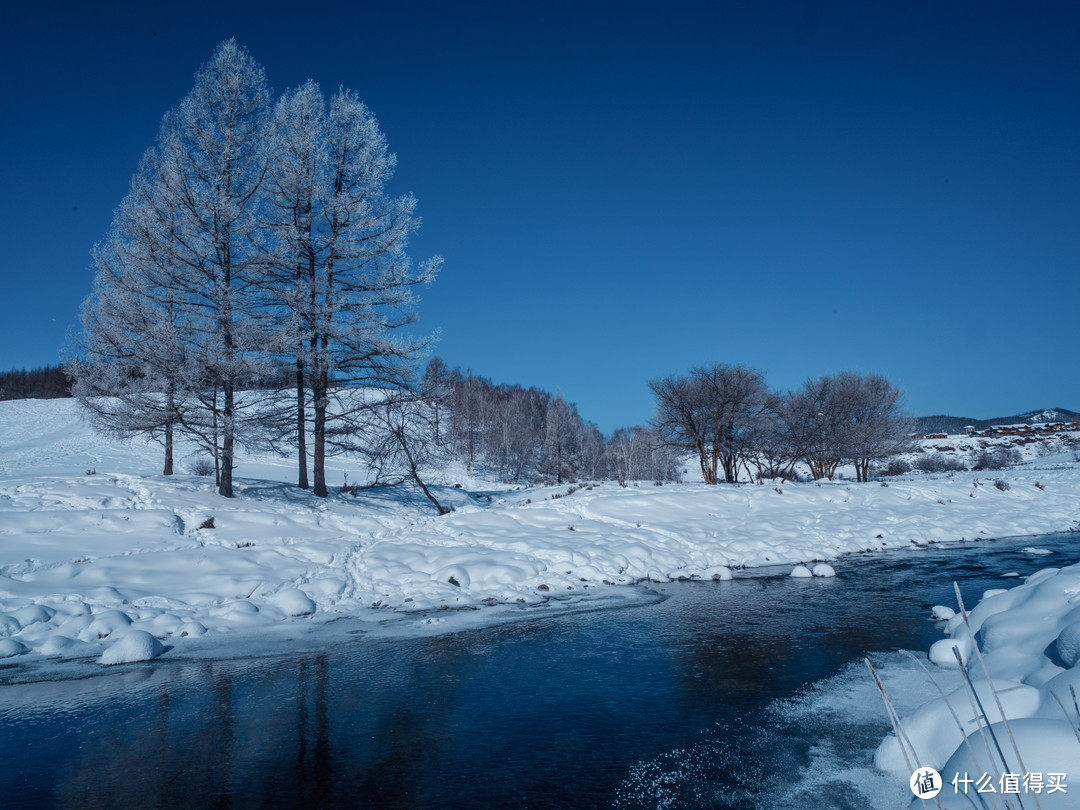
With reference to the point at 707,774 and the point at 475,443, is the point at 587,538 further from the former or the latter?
the point at 475,443

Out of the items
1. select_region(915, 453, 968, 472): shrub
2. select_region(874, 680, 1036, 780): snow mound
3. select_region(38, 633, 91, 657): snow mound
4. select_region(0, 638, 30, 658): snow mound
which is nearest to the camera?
select_region(874, 680, 1036, 780): snow mound

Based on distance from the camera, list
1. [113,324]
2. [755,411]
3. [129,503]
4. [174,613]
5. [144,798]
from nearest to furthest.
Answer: [144,798] < [174,613] < [129,503] < [113,324] < [755,411]

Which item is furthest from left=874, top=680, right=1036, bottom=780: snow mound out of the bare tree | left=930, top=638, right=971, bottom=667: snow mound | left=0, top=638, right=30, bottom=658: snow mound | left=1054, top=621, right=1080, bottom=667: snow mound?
the bare tree

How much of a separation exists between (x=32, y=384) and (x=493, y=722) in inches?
4012

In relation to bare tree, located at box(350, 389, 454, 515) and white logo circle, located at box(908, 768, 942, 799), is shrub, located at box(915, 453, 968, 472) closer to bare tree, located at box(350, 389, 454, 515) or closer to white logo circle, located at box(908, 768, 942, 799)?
bare tree, located at box(350, 389, 454, 515)

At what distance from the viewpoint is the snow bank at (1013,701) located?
123 inches

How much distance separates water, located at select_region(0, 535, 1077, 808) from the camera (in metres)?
4.38

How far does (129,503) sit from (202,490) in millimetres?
1845

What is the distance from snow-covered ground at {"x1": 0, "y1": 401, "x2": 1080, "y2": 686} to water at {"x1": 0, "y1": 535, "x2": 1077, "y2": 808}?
1.72 metres

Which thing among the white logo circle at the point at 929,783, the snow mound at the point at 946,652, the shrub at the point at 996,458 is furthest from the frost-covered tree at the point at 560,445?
the white logo circle at the point at 929,783

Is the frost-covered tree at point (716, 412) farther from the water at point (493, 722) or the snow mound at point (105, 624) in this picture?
the snow mound at point (105, 624)

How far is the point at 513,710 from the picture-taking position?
19.3 ft

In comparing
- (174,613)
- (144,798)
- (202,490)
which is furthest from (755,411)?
(144,798)

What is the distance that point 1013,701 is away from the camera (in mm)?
4324
